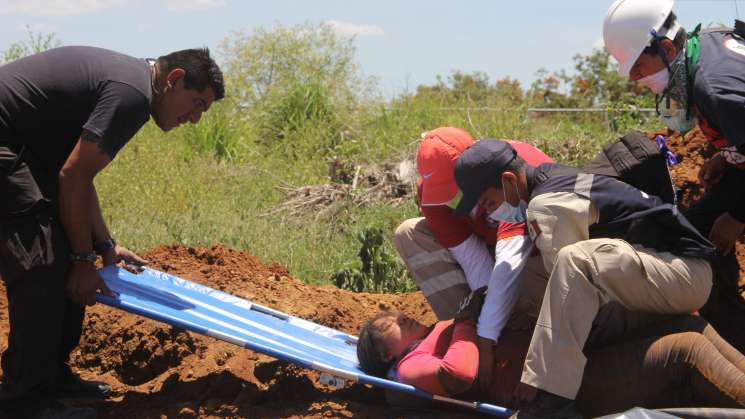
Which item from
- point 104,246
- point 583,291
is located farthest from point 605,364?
point 104,246

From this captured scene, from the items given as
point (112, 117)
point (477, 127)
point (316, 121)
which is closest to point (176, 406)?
point (112, 117)

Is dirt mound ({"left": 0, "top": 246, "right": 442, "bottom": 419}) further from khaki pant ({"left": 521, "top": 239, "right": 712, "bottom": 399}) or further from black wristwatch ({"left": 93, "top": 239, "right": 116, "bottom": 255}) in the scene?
khaki pant ({"left": 521, "top": 239, "right": 712, "bottom": 399})

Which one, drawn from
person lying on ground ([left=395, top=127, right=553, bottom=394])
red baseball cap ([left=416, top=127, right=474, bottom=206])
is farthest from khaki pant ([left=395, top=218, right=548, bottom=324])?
red baseball cap ([left=416, top=127, right=474, bottom=206])

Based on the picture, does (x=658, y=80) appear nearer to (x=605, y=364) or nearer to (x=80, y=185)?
(x=605, y=364)

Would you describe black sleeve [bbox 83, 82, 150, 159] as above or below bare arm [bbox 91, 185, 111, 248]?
above

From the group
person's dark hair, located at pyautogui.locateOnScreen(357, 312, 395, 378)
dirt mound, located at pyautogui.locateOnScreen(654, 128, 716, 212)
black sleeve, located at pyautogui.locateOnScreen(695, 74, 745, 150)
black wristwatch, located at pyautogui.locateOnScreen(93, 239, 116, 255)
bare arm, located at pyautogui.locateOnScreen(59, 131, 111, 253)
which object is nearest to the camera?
black sleeve, located at pyautogui.locateOnScreen(695, 74, 745, 150)

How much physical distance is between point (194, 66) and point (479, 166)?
4.65ft

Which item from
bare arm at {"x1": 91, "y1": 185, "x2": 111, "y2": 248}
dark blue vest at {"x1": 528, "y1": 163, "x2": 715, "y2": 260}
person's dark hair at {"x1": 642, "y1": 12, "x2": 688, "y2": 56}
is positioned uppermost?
person's dark hair at {"x1": 642, "y1": 12, "x2": 688, "y2": 56}

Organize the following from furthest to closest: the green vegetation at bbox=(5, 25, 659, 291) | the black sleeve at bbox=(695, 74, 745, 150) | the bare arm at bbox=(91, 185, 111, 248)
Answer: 1. the green vegetation at bbox=(5, 25, 659, 291)
2. the bare arm at bbox=(91, 185, 111, 248)
3. the black sleeve at bbox=(695, 74, 745, 150)

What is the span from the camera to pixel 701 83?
368 centimetres

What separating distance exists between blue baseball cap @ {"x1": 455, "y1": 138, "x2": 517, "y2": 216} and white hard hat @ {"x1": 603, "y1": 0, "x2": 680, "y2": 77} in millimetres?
644

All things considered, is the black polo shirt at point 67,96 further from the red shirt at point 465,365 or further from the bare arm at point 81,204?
the red shirt at point 465,365

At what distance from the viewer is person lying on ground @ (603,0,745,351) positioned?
3.63 meters

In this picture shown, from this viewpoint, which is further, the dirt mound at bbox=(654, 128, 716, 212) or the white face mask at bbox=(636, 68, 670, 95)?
the dirt mound at bbox=(654, 128, 716, 212)
